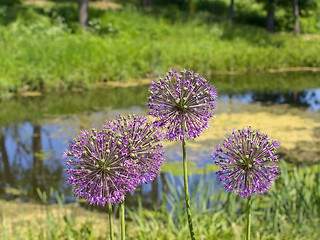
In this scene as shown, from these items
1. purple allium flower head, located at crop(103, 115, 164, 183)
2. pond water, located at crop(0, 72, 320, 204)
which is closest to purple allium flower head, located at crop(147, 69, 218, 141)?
purple allium flower head, located at crop(103, 115, 164, 183)

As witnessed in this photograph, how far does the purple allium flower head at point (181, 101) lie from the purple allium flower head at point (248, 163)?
0.16 metres

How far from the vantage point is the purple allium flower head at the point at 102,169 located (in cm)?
175

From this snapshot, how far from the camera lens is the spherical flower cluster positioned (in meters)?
1.75

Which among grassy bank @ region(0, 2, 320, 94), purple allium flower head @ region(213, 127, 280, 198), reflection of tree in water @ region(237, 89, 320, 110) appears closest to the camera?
purple allium flower head @ region(213, 127, 280, 198)

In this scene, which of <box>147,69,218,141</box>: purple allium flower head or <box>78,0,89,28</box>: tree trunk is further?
<box>78,0,89,28</box>: tree trunk

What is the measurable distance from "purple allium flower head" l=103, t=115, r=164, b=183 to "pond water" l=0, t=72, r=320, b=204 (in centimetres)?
464

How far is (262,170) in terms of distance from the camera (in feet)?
6.36

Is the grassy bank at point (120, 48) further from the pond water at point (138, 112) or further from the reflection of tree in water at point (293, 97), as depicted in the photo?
the reflection of tree in water at point (293, 97)

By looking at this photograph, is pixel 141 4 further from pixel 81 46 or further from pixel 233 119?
pixel 233 119

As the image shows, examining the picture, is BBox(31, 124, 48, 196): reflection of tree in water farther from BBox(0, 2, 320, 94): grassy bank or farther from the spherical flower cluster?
the spherical flower cluster

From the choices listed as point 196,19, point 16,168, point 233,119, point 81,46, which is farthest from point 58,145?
point 196,19

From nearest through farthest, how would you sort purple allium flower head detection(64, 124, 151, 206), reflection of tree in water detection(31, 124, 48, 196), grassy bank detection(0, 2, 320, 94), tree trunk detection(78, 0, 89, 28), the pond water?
purple allium flower head detection(64, 124, 151, 206)
reflection of tree in water detection(31, 124, 48, 196)
the pond water
grassy bank detection(0, 2, 320, 94)
tree trunk detection(78, 0, 89, 28)

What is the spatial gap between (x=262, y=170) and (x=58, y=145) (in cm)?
970

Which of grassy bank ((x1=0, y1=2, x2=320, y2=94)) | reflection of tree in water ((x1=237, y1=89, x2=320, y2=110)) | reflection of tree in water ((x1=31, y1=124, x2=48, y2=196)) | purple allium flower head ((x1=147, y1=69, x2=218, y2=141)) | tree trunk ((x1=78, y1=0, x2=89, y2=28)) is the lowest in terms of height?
reflection of tree in water ((x1=31, y1=124, x2=48, y2=196))
